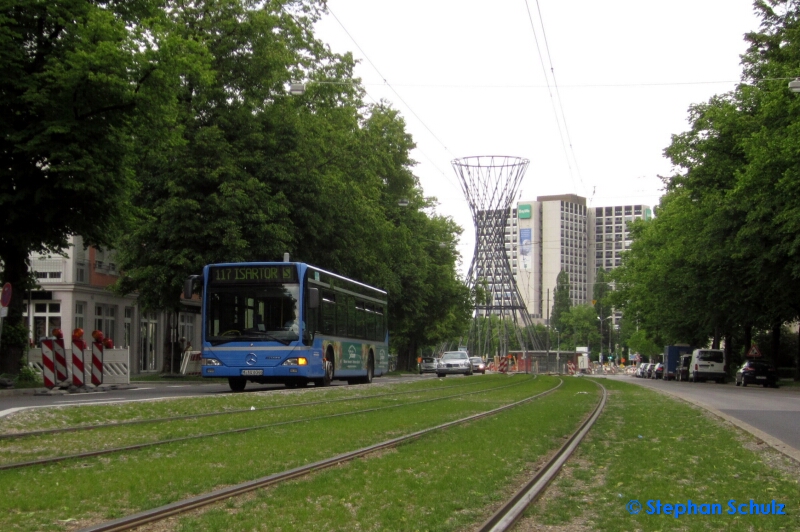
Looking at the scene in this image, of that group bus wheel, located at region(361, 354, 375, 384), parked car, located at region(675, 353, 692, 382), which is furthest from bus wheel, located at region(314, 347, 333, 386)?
parked car, located at region(675, 353, 692, 382)

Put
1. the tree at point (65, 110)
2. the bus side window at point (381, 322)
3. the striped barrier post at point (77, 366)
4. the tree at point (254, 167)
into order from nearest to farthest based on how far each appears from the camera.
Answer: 1. the tree at point (65, 110)
2. the striped barrier post at point (77, 366)
3. the tree at point (254, 167)
4. the bus side window at point (381, 322)

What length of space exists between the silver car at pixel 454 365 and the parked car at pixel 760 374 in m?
16.9

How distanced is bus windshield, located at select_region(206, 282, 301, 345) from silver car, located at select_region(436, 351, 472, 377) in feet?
104

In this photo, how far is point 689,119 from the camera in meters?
46.3

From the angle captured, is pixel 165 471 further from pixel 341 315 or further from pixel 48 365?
pixel 341 315

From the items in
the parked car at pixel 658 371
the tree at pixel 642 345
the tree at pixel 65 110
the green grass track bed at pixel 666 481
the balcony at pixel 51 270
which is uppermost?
the tree at pixel 65 110

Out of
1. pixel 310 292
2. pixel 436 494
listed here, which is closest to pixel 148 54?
pixel 310 292

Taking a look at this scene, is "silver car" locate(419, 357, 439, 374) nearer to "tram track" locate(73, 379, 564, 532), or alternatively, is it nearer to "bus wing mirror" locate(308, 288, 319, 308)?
"bus wing mirror" locate(308, 288, 319, 308)

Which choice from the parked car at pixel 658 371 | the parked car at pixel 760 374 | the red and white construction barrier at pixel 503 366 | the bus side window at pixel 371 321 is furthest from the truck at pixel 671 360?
the bus side window at pixel 371 321

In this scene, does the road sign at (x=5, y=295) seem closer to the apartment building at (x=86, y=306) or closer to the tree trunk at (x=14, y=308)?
the tree trunk at (x=14, y=308)

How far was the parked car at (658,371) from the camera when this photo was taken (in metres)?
73.2

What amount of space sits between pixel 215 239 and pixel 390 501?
1060 inches

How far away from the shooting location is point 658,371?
74.1 meters

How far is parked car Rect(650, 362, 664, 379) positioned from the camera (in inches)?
2882
